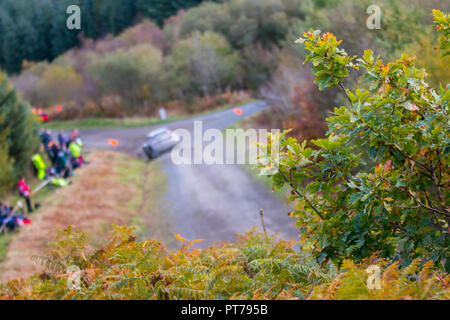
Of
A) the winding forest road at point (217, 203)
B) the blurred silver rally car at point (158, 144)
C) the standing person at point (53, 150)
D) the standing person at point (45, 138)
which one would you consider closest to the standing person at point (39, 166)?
the standing person at point (53, 150)

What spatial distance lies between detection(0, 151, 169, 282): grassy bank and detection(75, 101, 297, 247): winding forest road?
0.53 m

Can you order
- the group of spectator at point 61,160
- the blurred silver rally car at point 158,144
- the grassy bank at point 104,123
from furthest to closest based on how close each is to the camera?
1. the grassy bank at point 104,123
2. the blurred silver rally car at point 158,144
3. the group of spectator at point 61,160

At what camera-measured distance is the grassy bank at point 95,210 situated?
11.3m

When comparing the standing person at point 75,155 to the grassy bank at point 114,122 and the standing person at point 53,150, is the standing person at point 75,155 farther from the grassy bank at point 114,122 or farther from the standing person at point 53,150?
the grassy bank at point 114,122

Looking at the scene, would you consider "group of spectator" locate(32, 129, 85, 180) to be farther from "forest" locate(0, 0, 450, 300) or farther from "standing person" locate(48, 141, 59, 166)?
"forest" locate(0, 0, 450, 300)

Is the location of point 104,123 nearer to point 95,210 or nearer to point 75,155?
point 75,155

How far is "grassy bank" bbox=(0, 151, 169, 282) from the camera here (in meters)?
11.3

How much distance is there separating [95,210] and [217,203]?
3946 mm

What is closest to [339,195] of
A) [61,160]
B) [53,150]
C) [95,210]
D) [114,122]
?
[95,210]

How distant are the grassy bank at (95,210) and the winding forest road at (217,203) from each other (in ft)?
1.74

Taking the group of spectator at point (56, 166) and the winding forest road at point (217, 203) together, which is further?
the group of spectator at point (56, 166)

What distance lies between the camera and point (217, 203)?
12.8 metres
